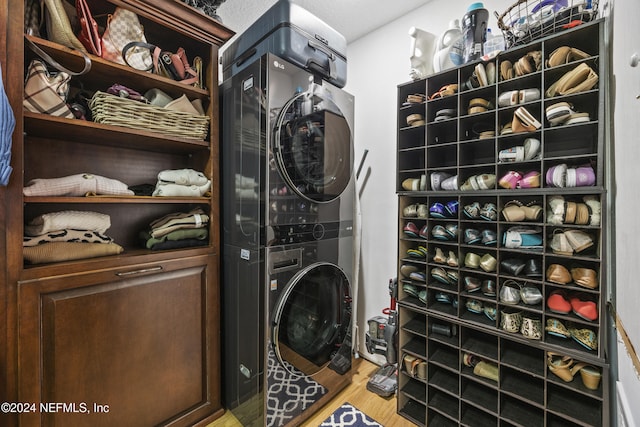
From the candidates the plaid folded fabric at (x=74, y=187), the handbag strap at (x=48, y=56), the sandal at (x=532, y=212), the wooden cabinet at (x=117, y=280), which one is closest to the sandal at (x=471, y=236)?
the sandal at (x=532, y=212)

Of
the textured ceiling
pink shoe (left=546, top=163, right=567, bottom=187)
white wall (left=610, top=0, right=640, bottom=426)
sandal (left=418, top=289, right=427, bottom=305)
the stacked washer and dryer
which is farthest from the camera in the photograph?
the textured ceiling

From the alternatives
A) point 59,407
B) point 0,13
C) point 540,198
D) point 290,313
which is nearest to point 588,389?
point 540,198

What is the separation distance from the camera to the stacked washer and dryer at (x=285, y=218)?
1318mm

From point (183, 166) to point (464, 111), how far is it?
→ 5.47ft

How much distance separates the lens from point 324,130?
1.54m

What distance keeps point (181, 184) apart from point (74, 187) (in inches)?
16.3

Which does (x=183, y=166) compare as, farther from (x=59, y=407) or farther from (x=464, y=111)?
(x=464, y=111)

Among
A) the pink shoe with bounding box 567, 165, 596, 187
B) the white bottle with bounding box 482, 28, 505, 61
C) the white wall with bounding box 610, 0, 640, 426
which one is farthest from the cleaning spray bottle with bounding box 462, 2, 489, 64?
the pink shoe with bounding box 567, 165, 596, 187

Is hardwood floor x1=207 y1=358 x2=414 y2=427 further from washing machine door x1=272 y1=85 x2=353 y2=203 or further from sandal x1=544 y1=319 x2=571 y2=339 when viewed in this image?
washing machine door x1=272 y1=85 x2=353 y2=203

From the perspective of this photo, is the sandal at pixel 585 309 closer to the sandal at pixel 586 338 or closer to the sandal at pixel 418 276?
the sandal at pixel 586 338

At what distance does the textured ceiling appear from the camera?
1807 millimetres

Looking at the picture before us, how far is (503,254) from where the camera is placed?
1334 millimetres

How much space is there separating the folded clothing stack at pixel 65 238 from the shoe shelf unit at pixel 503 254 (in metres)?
1.51

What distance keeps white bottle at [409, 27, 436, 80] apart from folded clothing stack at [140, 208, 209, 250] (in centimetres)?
146
